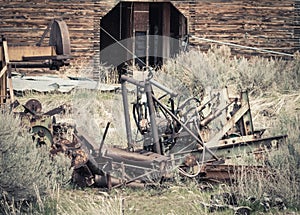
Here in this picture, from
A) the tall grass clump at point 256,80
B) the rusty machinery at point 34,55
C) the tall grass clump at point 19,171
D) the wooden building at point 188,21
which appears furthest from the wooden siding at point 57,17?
the tall grass clump at point 19,171

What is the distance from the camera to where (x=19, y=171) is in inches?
301

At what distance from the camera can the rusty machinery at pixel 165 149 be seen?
28.7 ft

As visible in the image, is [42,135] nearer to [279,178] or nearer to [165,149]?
[165,149]

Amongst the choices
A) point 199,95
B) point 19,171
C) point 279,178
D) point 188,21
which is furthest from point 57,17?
point 279,178

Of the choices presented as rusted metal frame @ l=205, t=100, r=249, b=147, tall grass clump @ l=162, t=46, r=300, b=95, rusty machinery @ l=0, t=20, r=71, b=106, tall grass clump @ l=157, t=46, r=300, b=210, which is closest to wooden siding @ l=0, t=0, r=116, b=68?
tall grass clump @ l=157, t=46, r=300, b=210

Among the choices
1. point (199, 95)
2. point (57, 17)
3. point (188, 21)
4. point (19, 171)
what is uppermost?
point (57, 17)

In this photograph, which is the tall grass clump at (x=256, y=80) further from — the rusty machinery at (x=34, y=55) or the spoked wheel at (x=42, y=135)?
the rusty machinery at (x=34, y=55)

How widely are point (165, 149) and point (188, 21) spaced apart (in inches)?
379

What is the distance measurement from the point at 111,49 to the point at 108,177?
1442 centimetres

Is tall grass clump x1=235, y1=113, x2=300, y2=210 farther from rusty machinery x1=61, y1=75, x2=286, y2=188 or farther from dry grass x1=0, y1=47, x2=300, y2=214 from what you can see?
rusty machinery x1=61, y1=75, x2=286, y2=188

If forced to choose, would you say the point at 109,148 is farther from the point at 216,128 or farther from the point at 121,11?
the point at 121,11

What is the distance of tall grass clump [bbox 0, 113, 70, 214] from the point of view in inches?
299

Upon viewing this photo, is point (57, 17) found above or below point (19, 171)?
above

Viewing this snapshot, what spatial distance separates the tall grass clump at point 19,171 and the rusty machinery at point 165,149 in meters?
0.82
